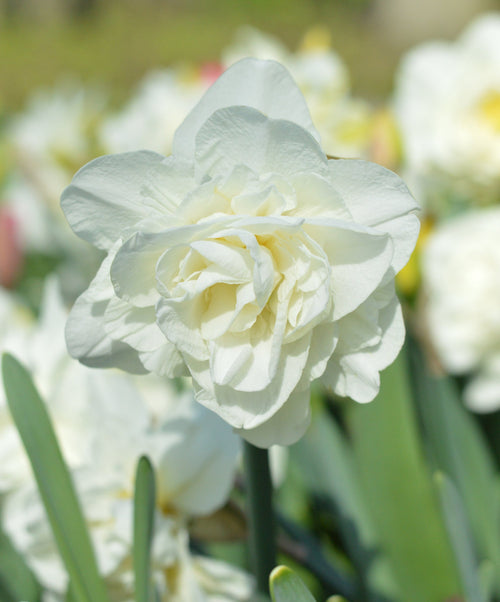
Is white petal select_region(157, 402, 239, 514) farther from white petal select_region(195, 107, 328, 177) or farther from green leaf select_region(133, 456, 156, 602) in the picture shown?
white petal select_region(195, 107, 328, 177)

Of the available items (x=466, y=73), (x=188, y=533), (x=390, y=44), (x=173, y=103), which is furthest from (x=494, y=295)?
(x=390, y=44)

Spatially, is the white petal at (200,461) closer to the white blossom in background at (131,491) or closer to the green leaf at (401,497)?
the white blossom in background at (131,491)

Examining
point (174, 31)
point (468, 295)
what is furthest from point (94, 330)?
point (174, 31)

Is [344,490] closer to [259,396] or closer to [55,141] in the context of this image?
[259,396]

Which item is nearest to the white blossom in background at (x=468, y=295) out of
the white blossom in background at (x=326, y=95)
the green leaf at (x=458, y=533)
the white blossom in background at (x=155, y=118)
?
the white blossom in background at (x=326, y=95)

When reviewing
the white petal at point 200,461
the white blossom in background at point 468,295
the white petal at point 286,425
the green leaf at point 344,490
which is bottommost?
the green leaf at point 344,490

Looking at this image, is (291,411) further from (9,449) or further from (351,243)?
(9,449)
